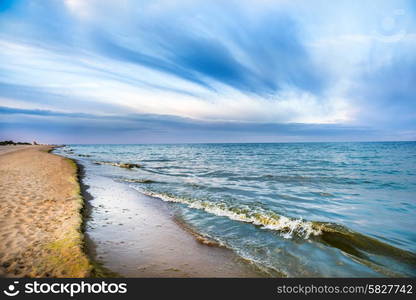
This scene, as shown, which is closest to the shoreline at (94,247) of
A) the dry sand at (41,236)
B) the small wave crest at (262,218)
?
the dry sand at (41,236)

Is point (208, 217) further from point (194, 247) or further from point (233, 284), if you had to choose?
point (233, 284)

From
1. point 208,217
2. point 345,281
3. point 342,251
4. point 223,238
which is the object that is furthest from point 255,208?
point 345,281

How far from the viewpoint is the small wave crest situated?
7.84 metres

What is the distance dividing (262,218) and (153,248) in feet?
16.3

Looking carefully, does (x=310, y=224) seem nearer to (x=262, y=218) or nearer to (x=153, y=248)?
(x=262, y=218)

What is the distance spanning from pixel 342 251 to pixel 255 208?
446 cm

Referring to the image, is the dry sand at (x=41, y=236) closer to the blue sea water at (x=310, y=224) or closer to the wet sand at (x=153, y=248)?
the wet sand at (x=153, y=248)

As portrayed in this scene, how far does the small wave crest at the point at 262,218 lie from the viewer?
7836 millimetres

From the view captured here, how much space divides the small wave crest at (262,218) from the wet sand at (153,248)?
2328 mm

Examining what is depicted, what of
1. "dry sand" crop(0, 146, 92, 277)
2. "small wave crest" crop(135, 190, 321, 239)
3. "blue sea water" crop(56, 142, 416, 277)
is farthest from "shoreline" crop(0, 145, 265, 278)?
"small wave crest" crop(135, 190, 321, 239)

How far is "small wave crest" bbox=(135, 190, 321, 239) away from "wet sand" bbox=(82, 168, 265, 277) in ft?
7.64

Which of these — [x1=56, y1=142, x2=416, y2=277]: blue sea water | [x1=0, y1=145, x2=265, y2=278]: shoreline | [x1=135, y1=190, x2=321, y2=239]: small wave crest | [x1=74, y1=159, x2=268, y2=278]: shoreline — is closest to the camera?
[x1=0, y1=145, x2=265, y2=278]: shoreline

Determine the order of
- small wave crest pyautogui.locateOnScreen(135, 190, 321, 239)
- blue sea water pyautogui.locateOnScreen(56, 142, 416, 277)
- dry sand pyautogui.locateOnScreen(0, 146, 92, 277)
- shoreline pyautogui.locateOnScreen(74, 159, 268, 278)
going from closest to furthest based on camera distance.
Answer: dry sand pyautogui.locateOnScreen(0, 146, 92, 277) → shoreline pyautogui.locateOnScreen(74, 159, 268, 278) → blue sea water pyautogui.locateOnScreen(56, 142, 416, 277) → small wave crest pyautogui.locateOnScreen(135, 190, 321, 239)

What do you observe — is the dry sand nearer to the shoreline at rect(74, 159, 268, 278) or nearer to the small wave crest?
the shoreline at rect(74, 159, 268, 278)
